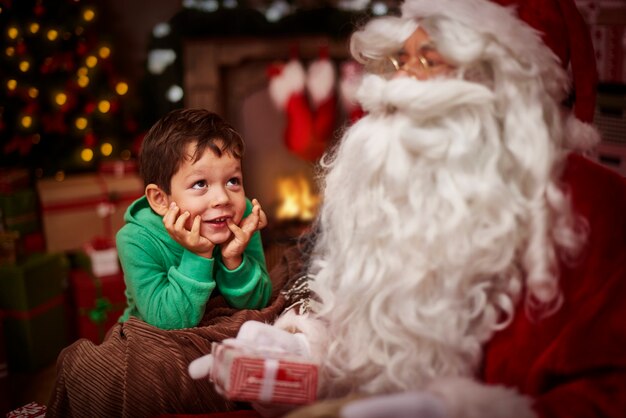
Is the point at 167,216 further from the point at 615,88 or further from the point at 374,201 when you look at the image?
the point at 615,88

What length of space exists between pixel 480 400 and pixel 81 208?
2.42m

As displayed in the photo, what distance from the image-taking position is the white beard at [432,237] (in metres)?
0.97

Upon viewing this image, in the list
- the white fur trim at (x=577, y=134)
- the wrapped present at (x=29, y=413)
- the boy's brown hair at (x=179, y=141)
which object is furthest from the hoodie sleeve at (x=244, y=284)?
the white fur trim at (x=577, y=134)

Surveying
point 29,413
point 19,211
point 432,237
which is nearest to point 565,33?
point 432,237

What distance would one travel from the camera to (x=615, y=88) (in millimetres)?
2396

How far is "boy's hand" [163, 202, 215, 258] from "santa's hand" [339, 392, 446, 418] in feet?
1.66

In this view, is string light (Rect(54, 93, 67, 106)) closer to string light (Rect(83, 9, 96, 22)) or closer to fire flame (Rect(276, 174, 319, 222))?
string light (Rect(83, 9, 96, 22))

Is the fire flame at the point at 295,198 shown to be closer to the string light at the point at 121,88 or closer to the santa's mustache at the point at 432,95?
the string light at the point at 121,88

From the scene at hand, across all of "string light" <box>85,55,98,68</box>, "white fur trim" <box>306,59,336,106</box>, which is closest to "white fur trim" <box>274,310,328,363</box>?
"string light" <box>85,55,98,68</box>

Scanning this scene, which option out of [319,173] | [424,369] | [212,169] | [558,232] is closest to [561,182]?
[558,232]

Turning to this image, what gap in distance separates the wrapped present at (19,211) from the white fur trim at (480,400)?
7.92ft

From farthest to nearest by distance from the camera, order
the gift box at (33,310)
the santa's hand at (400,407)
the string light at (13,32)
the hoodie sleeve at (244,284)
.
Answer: the string light at (13,32) → the gift box at (33,310) → the hoodie sleeve at (244,284) → the santa's hand at (400,407)

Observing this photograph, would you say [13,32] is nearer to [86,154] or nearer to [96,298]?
[86,154]

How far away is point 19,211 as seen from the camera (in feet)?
9.26
